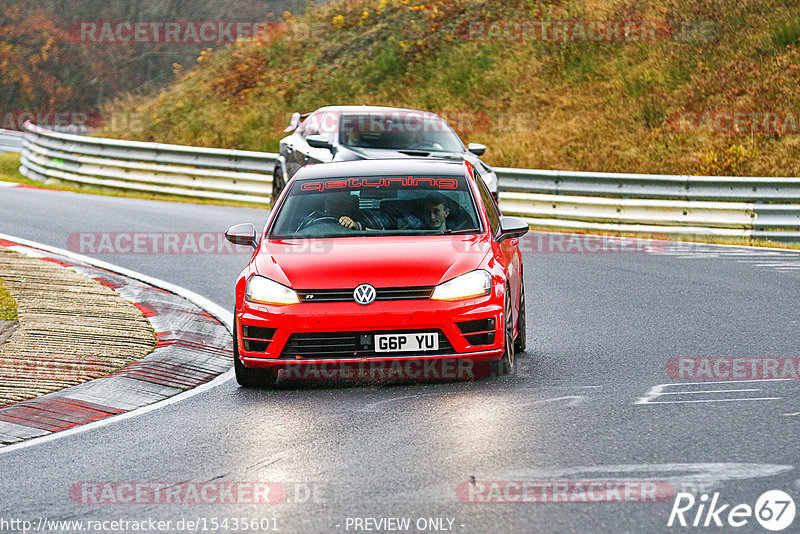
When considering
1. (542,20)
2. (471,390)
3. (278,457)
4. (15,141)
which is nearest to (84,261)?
(471,390)

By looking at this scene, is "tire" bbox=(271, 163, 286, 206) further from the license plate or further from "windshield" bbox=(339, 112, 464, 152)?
the license plate

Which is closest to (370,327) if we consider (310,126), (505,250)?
(505,250)

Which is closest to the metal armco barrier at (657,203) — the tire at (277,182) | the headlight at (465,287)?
the tire at (277,182)

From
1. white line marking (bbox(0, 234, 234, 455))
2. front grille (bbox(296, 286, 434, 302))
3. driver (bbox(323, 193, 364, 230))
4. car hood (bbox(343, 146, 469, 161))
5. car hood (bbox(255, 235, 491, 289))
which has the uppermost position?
driver (bbox(323, 193, 364, 230))

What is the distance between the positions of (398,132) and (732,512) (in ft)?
40.7

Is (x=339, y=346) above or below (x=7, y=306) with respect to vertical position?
above

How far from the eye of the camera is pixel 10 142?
147 feet

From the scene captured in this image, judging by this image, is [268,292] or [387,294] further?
[268,292]

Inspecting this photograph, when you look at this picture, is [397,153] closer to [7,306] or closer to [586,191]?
[586,191]

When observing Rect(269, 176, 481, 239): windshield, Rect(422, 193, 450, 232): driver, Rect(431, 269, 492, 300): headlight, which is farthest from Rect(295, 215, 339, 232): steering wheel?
Rect(431, 269, 492, 300): headlight

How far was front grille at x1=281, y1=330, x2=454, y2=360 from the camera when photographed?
802cm

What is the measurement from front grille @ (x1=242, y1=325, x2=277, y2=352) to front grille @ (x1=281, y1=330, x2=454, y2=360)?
140mm

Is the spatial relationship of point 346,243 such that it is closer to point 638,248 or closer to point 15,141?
point 638,248

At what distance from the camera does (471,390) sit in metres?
8.16
